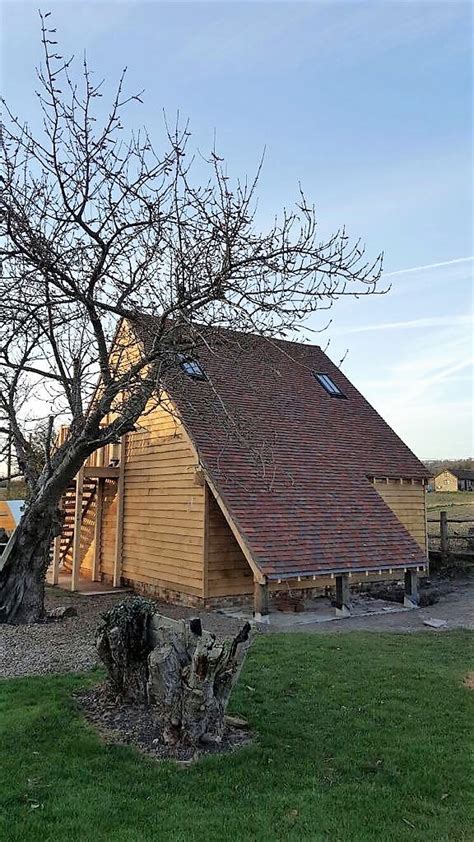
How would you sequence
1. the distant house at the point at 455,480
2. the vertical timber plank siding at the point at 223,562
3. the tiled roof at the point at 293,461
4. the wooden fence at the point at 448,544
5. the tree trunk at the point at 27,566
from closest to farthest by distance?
the tree trunk at the point at 27,566
the tiled roof at the point at 293,461
the vertical timber plank siding at the point at 223,562
the wooden fence at the point at 448,544
the distant house at the point at 455,480

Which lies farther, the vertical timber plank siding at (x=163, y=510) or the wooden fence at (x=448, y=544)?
the wooden fence at (x=448, y=544)

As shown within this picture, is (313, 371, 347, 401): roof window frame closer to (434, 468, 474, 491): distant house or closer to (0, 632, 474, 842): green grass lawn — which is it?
(0, 632, 474, 842): green grass lawn

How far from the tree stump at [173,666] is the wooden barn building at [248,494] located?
410cm

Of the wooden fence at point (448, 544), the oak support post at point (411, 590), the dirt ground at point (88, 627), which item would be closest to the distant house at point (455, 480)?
the wooden fence at point (448, 544)

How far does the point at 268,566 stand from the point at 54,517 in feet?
12.9

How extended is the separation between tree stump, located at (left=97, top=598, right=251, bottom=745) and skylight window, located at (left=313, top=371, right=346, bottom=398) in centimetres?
1333

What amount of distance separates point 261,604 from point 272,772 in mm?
6144

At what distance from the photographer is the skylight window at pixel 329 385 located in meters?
18.5

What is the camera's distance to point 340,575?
37.6 feet

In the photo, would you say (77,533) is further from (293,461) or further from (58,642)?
→ (58,642)

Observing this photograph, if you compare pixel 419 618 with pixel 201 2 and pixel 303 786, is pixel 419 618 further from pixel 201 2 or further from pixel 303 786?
pixel 201 2

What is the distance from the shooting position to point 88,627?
990 cm

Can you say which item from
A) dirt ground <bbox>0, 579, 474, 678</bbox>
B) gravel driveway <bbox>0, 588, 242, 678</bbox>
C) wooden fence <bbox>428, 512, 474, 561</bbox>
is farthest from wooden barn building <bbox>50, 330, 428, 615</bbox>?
wooden fence <bbox>428, 512, 474, 561</bbox>

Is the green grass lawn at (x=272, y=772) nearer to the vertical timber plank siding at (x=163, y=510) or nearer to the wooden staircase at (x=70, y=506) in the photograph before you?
the vertical timber plank siding at (x=163, y=510)
